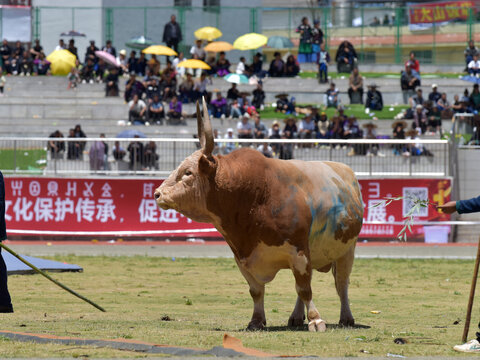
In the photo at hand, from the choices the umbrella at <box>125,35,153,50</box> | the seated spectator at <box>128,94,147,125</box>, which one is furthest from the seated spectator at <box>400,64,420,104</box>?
the umbrella at <box>125,35,153,50</box>

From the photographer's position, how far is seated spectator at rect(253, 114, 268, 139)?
32.2 m

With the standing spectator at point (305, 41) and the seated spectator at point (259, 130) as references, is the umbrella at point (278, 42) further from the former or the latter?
the seated spectator at point (259, 130)

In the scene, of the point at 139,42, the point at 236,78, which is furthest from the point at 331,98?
the point at 139,42

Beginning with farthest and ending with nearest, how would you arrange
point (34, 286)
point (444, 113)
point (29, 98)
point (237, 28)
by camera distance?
point (237, 28) → point (29, 98) → point (444, 113) → point (34, 286)

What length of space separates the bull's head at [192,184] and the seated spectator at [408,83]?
29.8 meters

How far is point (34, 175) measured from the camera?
28938 millimetres

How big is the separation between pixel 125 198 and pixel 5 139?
12.3ft

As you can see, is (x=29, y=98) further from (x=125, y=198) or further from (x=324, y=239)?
(x=324, y=239)

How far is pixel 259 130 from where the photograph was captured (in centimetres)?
3322

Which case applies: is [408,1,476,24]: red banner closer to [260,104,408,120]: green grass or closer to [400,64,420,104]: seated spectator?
[400,64,420,104]: seated spectator

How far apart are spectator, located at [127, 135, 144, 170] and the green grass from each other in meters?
9.82

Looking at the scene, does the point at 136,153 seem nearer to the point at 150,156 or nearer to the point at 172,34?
the point at 150,156

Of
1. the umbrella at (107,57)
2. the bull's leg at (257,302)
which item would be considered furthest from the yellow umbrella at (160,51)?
the bull's leg at (257,302)

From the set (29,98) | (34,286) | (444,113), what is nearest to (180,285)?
(34,286)
